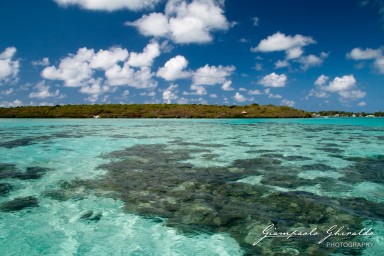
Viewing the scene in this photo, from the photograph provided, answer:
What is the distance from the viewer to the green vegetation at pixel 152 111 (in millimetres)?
96375

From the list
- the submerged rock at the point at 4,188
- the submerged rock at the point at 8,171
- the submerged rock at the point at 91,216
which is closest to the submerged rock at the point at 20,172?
the submerged rock at the point at 8,171

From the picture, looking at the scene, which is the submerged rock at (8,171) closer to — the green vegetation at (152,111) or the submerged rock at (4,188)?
the submerged rock at (4,188)

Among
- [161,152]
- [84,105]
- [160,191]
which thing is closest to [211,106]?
[84,105]

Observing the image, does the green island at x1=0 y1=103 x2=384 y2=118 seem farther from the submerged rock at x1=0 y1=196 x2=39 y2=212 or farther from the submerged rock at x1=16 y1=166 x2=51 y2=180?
the submerged rock at x1=0 y1=196 x2=39 y2=212

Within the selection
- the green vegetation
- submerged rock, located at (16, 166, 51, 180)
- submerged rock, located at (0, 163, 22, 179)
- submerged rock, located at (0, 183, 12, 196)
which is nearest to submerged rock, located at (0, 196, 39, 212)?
submerged rock, located at (0, 183, 12, 196)

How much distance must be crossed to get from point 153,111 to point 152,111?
0.34 metres

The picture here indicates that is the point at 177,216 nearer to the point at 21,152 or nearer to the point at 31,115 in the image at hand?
the point at 21,152

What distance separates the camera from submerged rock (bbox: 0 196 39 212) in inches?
341

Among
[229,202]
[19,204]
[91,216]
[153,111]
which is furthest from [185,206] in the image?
[153,111]

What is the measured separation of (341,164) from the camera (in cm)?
1517

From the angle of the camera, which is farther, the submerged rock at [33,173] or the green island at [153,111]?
the green island at [153,111]

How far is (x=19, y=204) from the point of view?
9.07 meters

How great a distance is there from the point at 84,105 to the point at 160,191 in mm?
107869

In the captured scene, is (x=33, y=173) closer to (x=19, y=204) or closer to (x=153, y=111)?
(x=19, y=204)
